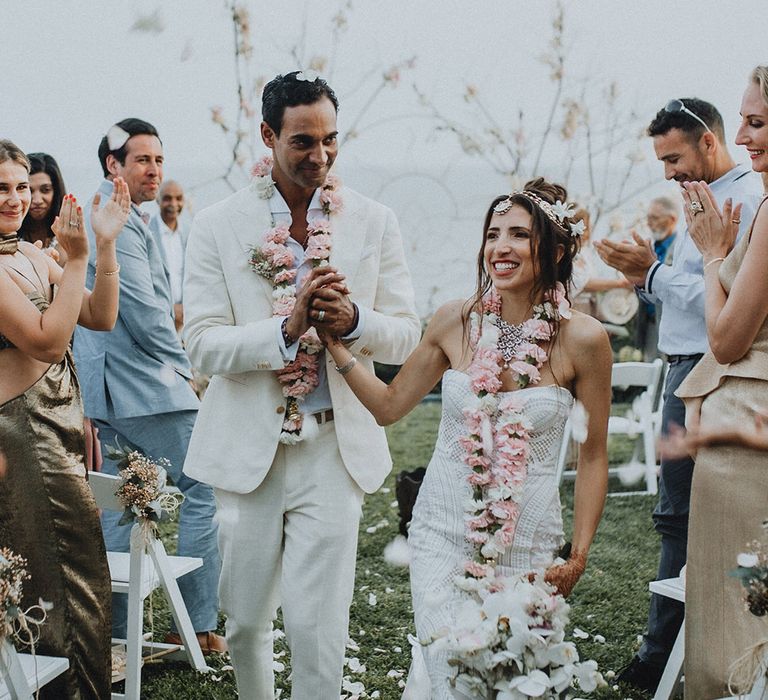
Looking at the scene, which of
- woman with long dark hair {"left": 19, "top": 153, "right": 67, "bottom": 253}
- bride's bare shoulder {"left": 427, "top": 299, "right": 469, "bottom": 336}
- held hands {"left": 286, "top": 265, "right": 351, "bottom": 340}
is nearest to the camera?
held hands {"left": 286, "top": 265, "right": 351, "bottom": 340}

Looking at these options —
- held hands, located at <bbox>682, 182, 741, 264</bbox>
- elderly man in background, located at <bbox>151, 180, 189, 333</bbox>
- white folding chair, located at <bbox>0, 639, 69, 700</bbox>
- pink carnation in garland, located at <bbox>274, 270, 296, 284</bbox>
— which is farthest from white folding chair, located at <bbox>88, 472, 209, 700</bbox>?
elderly man in background, located at <bbox>151, 180, 189, 333</bbox>

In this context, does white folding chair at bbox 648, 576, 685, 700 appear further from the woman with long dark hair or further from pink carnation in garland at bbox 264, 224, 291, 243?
the woman with long dark hair

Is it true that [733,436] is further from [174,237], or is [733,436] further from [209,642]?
[174,237]

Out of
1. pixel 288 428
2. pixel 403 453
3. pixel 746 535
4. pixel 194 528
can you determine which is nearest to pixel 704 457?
pixel 746 535

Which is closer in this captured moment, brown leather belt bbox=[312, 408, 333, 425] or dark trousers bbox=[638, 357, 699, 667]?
brown leather belt bbox=[312, 408, 333, 425]

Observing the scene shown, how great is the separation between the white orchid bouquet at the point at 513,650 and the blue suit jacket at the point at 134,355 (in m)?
2.32

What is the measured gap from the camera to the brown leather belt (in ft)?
10.7

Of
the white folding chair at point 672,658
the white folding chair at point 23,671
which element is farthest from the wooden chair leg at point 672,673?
the white folding chair at point 23,671

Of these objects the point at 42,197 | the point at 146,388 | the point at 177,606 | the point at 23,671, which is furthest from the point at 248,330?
the point at 42,197

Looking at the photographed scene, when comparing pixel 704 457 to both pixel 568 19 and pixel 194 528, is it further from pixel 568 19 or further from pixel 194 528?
pixel 568 19

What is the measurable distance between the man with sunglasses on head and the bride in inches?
33.9

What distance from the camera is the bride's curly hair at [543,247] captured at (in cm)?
311

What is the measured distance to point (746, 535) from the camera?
9.53 ft

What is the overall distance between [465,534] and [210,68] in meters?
6.08
